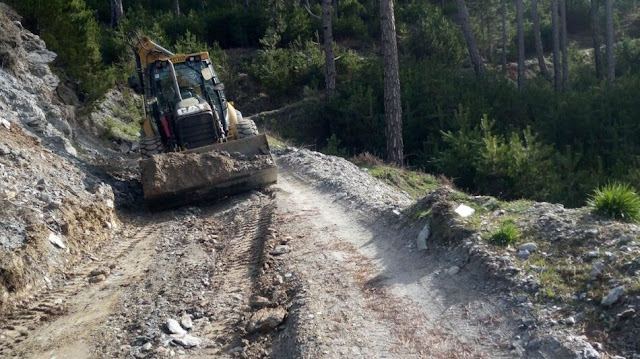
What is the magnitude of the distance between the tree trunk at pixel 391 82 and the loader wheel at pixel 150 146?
6999mm

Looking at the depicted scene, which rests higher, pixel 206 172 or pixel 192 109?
pixel 192 109

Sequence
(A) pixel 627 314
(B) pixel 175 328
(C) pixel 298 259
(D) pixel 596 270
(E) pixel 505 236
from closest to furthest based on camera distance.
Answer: (A) pixel 627 314, (D) pixel 596 270, (B) pixel 175 328, (E) pixel 505 236, (C) pixel 298 259

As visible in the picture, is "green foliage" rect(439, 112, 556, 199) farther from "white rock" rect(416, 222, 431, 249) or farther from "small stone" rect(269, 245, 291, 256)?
"small stone" rect(269, 245, 291, 256)

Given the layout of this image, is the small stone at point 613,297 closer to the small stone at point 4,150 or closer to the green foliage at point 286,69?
the small stone at point 4,150

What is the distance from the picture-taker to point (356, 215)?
35.5ft

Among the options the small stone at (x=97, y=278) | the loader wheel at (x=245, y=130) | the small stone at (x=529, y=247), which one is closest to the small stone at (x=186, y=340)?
the small stone at (x=97, y=278)

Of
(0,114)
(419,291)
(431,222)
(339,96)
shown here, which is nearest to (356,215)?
(431,222)

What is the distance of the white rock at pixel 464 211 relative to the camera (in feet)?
27.8

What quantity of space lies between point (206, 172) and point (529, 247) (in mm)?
7226

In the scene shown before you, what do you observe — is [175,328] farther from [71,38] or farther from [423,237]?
[71,38]

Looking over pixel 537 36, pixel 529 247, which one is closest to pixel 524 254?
pixel 529 247

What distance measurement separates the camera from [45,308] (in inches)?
315

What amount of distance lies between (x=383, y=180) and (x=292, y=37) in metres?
24.9

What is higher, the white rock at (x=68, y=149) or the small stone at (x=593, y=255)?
the white rock at (x=68, y=149)
